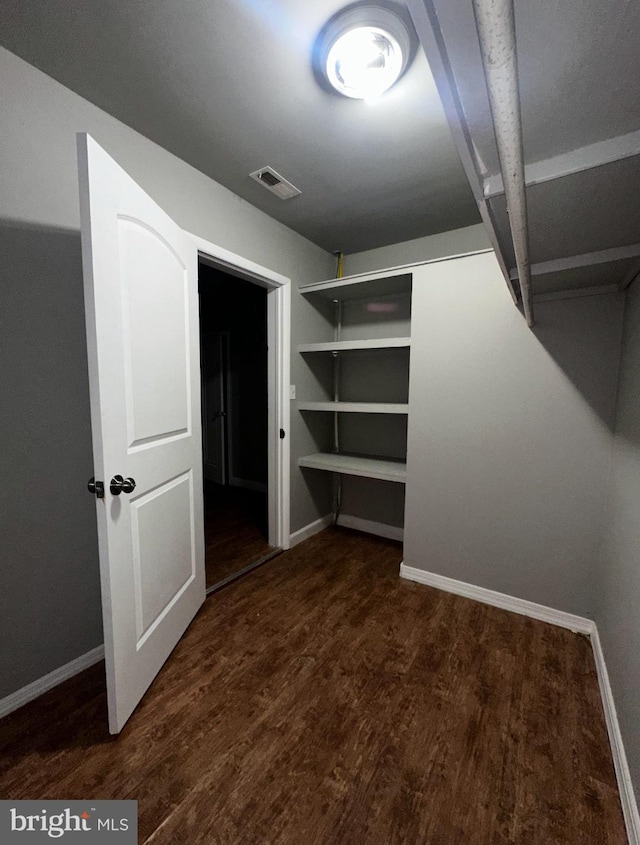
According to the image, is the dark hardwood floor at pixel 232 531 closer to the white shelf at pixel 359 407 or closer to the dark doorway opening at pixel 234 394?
the dark doorway opening at pixel 234 394

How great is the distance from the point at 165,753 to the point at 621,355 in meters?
2.51

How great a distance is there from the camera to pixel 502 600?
193 centimetres

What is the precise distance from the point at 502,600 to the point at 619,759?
84 centimetres

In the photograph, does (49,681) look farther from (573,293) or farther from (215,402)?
(215,402)

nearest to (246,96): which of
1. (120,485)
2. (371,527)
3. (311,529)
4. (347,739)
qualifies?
(120,485)

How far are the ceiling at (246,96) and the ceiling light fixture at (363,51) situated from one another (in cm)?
5

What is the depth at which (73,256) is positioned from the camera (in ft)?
4.54

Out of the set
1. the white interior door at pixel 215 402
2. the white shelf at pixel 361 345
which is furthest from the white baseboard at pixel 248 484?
the white shelf at pixel 361 345

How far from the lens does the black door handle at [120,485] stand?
113cm

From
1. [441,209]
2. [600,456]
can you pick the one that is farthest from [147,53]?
[600,456]

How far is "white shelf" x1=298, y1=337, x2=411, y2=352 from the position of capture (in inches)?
87.1

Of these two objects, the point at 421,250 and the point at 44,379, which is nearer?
the point at 44,379

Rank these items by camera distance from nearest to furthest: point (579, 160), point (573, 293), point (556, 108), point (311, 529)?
point (556, 108) → point (579, 160) → point (573, 293) → point (311, 529)

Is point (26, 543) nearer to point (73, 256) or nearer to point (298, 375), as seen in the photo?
point (73, 256)
